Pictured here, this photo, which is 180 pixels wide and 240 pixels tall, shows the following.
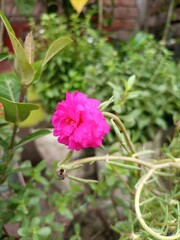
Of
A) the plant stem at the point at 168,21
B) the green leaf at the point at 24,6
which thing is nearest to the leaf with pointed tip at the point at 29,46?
the green leaf at the point at 24,6

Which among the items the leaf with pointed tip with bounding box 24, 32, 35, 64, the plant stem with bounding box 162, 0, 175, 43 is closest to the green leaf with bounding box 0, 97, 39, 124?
the leaf with pointed tip with bounding box 24, 32, 35, 64

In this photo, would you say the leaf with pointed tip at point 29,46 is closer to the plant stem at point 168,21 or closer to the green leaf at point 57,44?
the green leaf at point 57,44

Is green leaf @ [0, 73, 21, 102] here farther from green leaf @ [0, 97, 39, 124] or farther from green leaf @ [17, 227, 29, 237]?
green leaf @ [17, 227, 29, 237]

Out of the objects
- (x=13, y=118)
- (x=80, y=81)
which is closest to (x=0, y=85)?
(x=13, y=118)

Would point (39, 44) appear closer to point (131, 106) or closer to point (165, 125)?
point (131, 106)

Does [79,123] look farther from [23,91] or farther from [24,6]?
[24,6]

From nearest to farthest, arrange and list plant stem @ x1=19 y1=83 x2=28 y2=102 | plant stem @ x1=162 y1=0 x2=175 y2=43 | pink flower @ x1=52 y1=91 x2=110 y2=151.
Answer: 1. pink flower @ x1=52 y1=91 x2=110 y2=151
2. plant stem @ x1=19 y1=83 x2=28 y2=102
3. plant stem @ x1=162 y1=0 x2=175 y2=43
